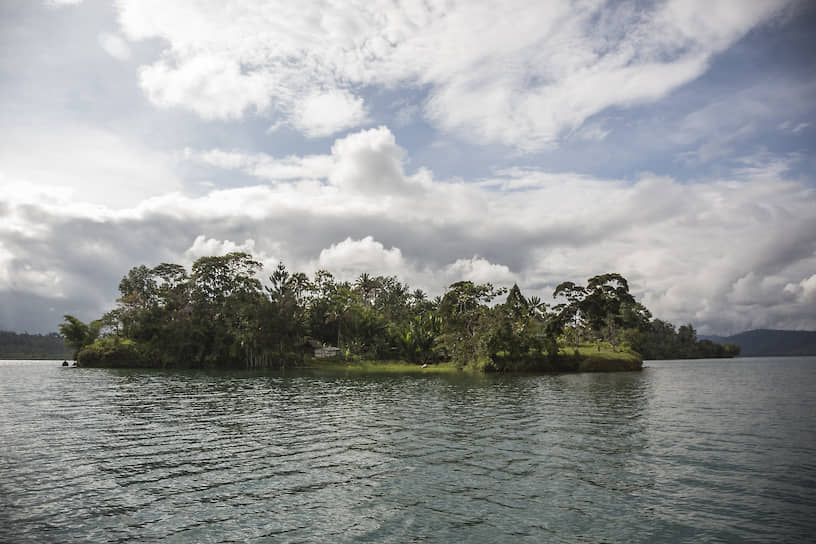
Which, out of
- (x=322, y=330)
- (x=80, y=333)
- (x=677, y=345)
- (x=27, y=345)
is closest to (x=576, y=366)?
(x=322, y=330)

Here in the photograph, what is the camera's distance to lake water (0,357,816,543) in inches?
376

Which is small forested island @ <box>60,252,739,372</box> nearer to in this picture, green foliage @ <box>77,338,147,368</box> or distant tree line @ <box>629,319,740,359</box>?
green foliage @ <box>77,338,147,368</box>

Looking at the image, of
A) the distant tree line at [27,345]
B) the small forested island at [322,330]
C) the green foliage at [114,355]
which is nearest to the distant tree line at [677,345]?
the small forested island at [322,330]

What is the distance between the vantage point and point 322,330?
298ft

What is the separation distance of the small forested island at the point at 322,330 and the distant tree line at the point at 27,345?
127 meters

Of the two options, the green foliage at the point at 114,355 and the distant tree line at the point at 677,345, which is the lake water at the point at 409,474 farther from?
the distant tree line at the point at 677,345

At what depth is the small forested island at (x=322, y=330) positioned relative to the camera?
2618 inches

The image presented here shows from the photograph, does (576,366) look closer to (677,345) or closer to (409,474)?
(409,474)

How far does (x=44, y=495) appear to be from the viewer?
457 inches

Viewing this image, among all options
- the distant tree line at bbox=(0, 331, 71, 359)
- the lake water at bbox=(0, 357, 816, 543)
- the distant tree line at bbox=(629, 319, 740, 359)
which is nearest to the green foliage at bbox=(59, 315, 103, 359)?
the lake water at bbox=(0, 357, 816, 543)

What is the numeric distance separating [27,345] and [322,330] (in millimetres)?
167825

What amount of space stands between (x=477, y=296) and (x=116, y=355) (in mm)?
60577

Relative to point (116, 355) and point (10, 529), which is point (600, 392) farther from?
point (116, 355)

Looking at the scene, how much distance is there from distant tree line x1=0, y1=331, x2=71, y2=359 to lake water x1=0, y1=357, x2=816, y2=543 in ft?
639
